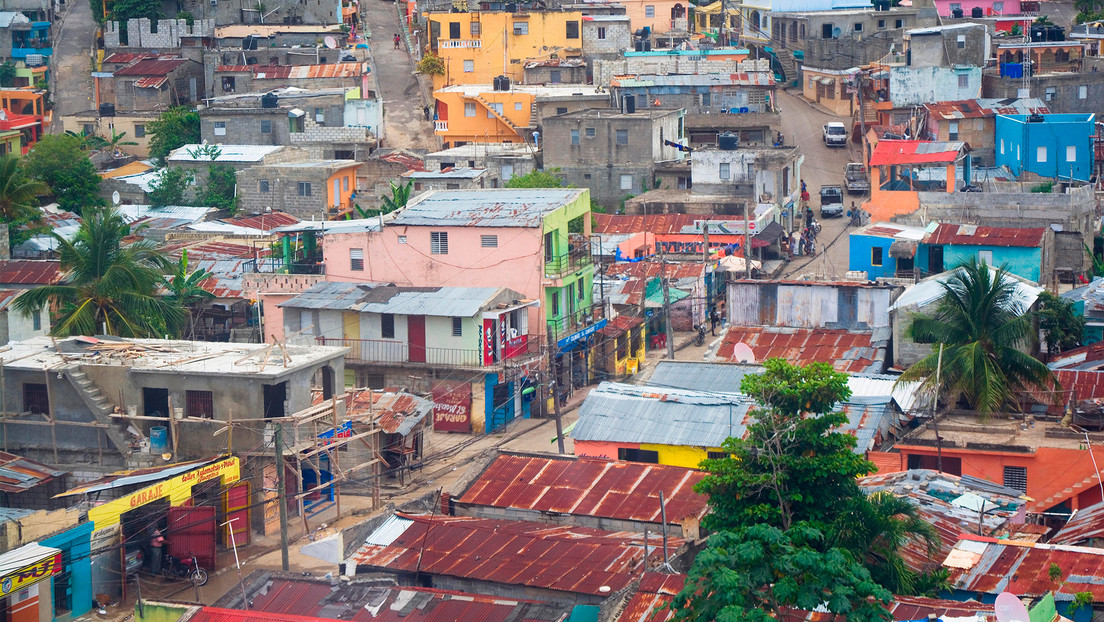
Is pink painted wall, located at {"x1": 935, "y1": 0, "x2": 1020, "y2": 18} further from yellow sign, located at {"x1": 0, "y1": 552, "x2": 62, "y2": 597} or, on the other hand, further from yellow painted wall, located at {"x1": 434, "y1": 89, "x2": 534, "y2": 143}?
yellow sign, located at {"x1": 0, "y1": 552, "x2": 62, "y2": 597}

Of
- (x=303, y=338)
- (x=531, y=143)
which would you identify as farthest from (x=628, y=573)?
(x=531, y=143)

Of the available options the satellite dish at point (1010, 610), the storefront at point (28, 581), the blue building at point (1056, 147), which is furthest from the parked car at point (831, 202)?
the satellite dish at point (1010, 610)

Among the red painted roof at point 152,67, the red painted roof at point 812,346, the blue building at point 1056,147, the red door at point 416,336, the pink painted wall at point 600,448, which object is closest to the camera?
the pink painted wall at point 600,448

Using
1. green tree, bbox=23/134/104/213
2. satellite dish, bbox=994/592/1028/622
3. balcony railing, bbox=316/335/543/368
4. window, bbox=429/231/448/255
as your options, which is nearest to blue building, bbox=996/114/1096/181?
window, bbox=429/231/448/255

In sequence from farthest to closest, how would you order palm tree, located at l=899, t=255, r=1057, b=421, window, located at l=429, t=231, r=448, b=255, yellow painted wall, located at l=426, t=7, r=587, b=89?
yellow painted wall, located at l=426, t=7, r=587, b=89, window, located at l=429, t=231, r=448, b=255, palm tree, located at l=899, t=255, r=1057, b=421

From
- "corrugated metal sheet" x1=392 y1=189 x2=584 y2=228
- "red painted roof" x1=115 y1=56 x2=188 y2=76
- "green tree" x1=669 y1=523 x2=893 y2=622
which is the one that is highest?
"red painted roof" x1=115 y1=56 x2=188 y2=76

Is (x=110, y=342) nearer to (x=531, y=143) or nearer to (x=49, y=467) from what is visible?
(x=49, y=467)

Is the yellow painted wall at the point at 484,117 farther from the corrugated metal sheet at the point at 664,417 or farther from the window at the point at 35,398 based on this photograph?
the corrugated metal sheet at the point at 664,417
